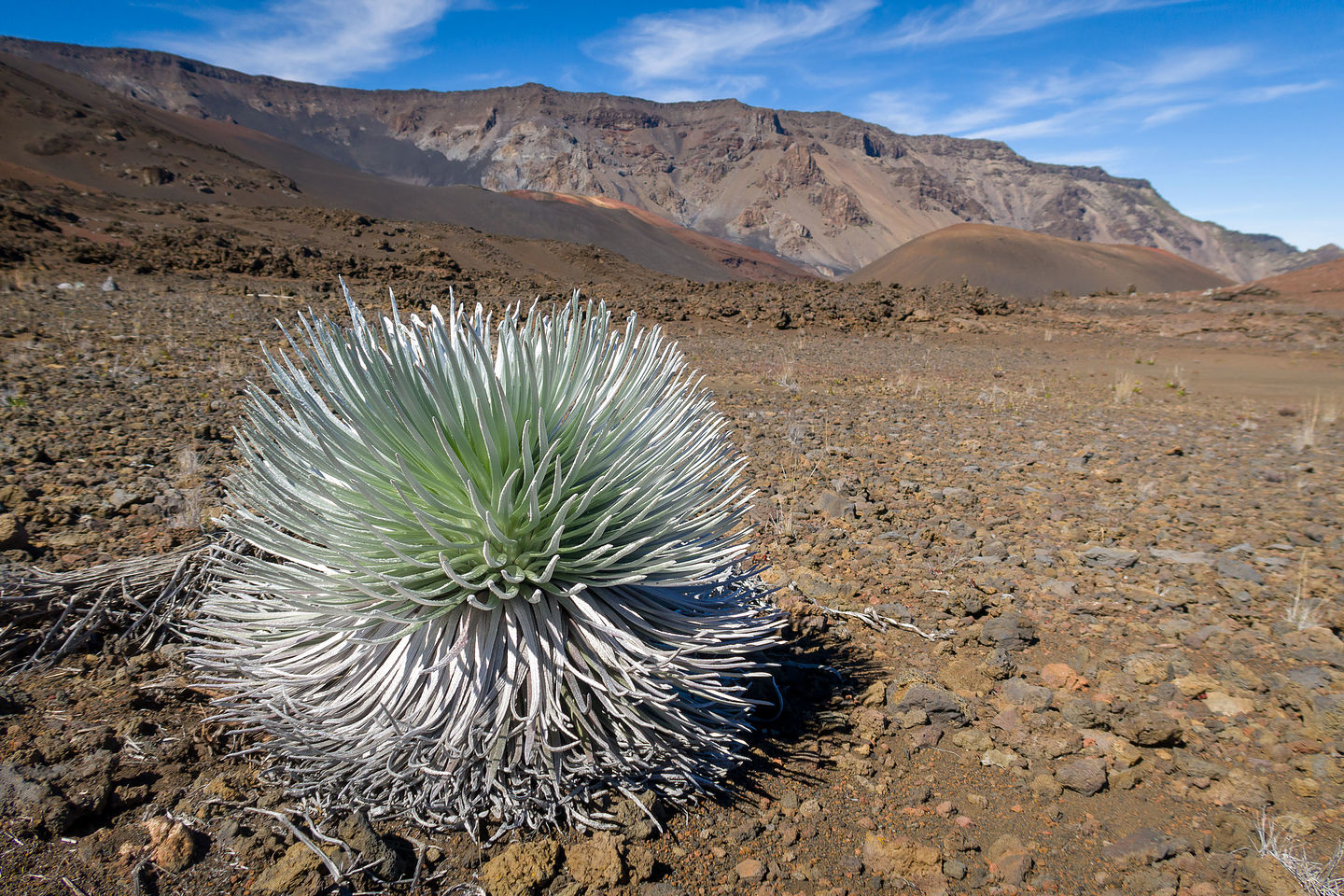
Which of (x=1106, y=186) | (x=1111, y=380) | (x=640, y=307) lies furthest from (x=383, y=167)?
(x=1106, y=186)

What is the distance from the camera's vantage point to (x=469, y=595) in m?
1.31

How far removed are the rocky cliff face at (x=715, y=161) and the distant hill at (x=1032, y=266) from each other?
35957 mm

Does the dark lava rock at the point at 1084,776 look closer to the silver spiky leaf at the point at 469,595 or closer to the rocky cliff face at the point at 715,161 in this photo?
the silver spiky leaf at the point at 469,595

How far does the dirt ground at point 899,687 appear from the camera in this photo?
124 centimetres

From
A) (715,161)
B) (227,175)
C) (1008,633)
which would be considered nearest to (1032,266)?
(227,175)

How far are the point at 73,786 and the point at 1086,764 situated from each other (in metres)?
2.05

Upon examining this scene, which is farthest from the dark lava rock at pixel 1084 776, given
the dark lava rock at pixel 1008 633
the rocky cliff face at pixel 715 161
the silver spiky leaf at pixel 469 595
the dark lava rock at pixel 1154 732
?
the rocky cliff face at pixel 715 161

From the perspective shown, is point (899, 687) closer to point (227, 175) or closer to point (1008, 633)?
point (1008, 633)

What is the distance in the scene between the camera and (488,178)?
276 feet

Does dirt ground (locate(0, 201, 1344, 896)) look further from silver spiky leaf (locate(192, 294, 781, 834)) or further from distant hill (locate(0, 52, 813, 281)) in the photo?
distant hill (locate(0, 52, 813, 281))

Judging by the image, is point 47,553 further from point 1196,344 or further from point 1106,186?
point 1106,186

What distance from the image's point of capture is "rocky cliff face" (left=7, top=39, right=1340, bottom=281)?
84.2 metres

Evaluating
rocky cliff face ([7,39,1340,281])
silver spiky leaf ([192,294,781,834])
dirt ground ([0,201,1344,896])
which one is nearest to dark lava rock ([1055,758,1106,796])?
dirt ground ([0,201,1344,896])

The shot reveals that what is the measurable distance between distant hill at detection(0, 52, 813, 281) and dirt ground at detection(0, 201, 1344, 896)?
2298cm
